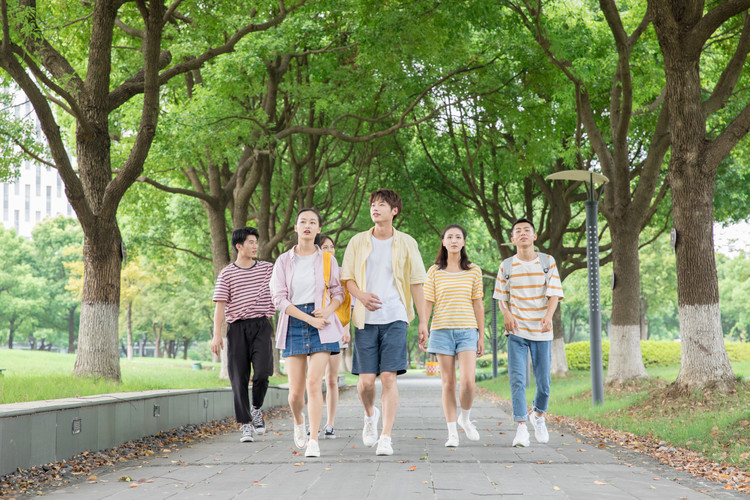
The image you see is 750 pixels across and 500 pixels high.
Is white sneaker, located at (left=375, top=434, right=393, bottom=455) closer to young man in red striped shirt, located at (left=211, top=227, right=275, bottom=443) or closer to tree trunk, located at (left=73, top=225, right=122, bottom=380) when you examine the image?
young man in red striped shirt, located at (left=211, top=227, right=275, bottom=443)

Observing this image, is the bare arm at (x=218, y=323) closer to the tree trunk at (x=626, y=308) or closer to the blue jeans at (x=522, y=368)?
the blue jeans at (x=522, y=368)

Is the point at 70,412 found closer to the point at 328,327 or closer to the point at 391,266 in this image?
the point at 328,327

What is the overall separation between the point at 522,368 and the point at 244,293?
9.54ft

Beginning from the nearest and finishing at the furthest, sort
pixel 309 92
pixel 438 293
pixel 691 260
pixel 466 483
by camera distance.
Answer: pixel 466 483
pixel 438 293
pixel 691 260
pixel 309 92

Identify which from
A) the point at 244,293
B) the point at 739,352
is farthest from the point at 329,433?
the point at 739,352

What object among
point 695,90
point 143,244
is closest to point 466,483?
point 695,90

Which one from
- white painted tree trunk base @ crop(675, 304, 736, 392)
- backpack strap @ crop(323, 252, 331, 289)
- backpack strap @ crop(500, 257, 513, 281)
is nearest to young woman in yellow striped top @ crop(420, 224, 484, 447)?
backpack strap @ crop(500, 257, 513, 281)

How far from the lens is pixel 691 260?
10.4 meters

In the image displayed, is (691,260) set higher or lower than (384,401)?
higher

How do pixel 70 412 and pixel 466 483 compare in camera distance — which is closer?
pixel 466 483

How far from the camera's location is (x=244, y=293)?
8.06 m

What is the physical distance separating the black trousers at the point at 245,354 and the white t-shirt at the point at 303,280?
1.50 m

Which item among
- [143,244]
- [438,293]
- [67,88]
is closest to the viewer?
[438,293]

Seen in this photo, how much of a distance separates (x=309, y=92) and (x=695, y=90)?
8938 mm
